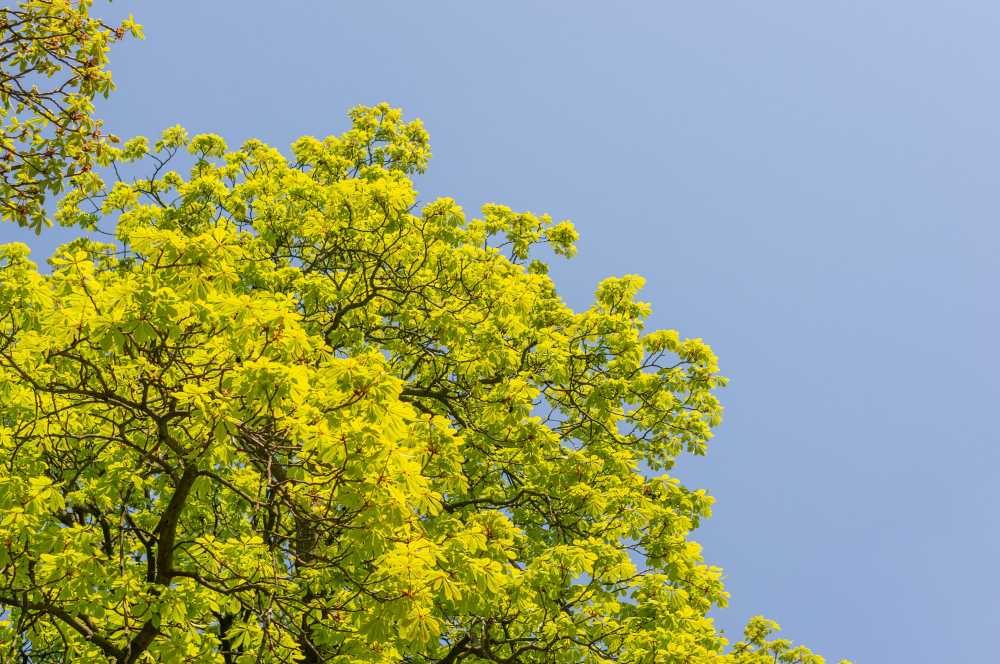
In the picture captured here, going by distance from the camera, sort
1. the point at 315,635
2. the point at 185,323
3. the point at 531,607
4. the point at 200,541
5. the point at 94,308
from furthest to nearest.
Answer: the point at 531,607 < the point at 315,635 < the point at 200,541 < the point at 185,323 < the point at 94,308

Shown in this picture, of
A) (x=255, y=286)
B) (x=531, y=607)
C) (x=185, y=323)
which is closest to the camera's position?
(x=185, y=323)

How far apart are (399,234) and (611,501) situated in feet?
19.0

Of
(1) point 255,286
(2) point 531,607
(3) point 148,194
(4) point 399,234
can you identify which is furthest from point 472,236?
(2) point 531,607

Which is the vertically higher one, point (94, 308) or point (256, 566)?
point (94, 308)

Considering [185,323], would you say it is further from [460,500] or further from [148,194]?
[148,194]

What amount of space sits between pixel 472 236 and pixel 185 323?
1077 cm

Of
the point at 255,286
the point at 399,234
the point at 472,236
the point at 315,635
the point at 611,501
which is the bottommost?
the point at 315,635

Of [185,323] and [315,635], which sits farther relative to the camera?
[315,635]

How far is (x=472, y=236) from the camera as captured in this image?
19531mm

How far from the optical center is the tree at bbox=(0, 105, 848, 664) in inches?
343

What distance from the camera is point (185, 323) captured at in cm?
928

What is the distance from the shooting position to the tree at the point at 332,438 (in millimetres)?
8703

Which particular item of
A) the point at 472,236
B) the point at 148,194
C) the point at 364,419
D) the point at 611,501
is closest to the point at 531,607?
the point at 611,501

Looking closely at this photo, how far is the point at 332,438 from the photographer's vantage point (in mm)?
8445
